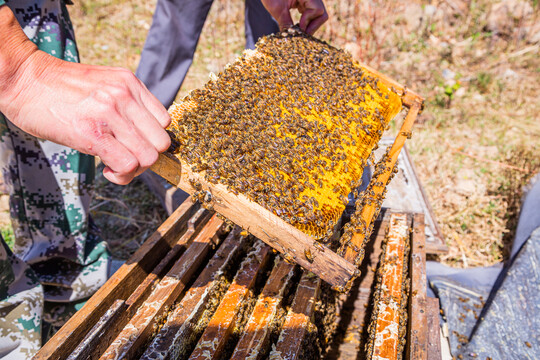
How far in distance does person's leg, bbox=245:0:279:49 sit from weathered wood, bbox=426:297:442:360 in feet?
12.1

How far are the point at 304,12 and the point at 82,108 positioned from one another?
2102 millimetres

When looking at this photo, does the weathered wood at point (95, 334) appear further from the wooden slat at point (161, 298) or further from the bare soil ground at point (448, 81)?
the bare soil ground at point (448, 81)

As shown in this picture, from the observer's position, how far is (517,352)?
2.27 m

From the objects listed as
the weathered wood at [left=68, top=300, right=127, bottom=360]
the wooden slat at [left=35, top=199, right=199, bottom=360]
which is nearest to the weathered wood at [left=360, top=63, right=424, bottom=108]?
the wooden slat at [left=35, top=199, right=199, bottom=360]

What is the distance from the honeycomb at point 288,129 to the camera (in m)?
1.68

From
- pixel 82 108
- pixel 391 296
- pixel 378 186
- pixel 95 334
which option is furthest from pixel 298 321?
pixel 82 108

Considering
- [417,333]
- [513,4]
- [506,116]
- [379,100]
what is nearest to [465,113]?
[506,116]

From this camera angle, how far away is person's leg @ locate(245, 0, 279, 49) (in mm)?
4445

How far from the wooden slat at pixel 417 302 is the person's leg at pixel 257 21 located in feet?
10.5

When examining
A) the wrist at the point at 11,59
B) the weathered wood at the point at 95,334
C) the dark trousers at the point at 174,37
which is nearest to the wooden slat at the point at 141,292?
the weathered wood at the point at 95,334

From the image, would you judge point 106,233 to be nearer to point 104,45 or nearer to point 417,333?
point 417,333

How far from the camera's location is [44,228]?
2.91 m

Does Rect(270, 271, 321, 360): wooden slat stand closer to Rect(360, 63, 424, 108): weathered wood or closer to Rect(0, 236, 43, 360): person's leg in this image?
Rect(360, 63, 424, 108): weathered wood

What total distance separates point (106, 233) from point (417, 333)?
136 inches
